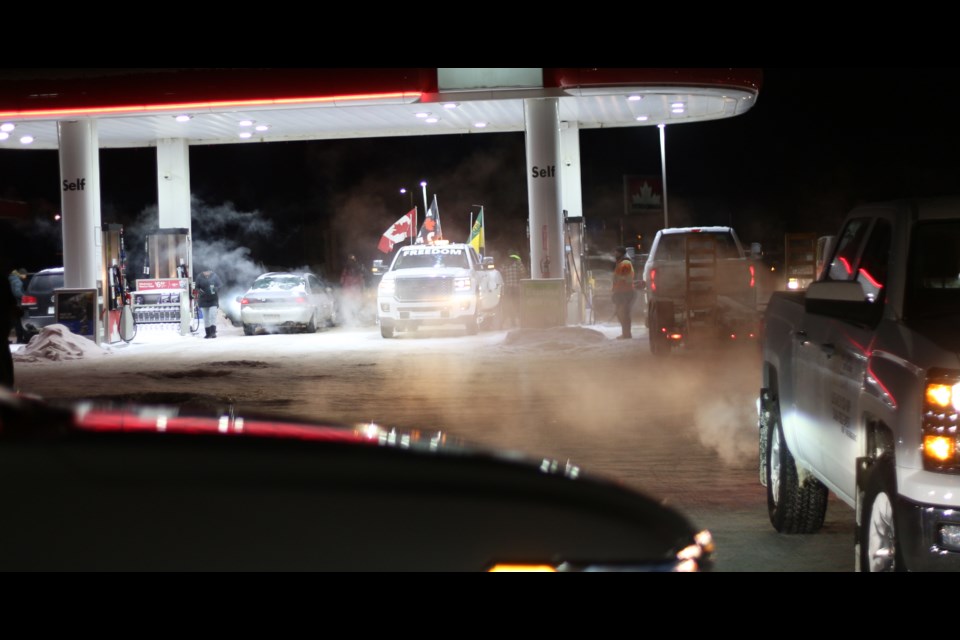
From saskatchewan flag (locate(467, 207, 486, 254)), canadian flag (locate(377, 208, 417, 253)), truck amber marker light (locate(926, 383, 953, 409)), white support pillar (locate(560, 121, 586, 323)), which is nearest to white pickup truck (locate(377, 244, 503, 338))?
white support pillar (locate(560, 121, 586, 323))

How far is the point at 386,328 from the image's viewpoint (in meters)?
24.8

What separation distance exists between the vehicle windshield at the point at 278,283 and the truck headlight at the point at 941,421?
24696 mm

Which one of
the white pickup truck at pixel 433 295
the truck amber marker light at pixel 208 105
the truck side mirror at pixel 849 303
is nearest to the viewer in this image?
the truck side mirror at pixel 849 303

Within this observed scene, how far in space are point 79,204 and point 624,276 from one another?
1382 centimetres

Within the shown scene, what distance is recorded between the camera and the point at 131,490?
1729 mm

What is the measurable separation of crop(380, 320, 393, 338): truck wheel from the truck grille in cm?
68

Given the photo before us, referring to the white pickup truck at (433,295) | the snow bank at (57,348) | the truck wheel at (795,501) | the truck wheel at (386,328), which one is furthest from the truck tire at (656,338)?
the snow bank at (57,348)

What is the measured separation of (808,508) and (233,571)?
536 cm

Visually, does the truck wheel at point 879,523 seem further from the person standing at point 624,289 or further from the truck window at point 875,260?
the person standing at point 624,289

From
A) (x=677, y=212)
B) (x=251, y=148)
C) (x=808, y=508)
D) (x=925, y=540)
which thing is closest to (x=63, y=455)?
(x=925, y=540)

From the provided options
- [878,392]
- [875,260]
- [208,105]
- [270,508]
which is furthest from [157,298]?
[270,508]

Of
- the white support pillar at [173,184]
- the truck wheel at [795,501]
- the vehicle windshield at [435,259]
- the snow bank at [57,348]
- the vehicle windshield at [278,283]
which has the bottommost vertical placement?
the truck wheel at [795,501]

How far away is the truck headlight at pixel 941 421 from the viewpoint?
4410 millimetres

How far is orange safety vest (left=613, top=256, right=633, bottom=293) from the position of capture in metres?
22.5
